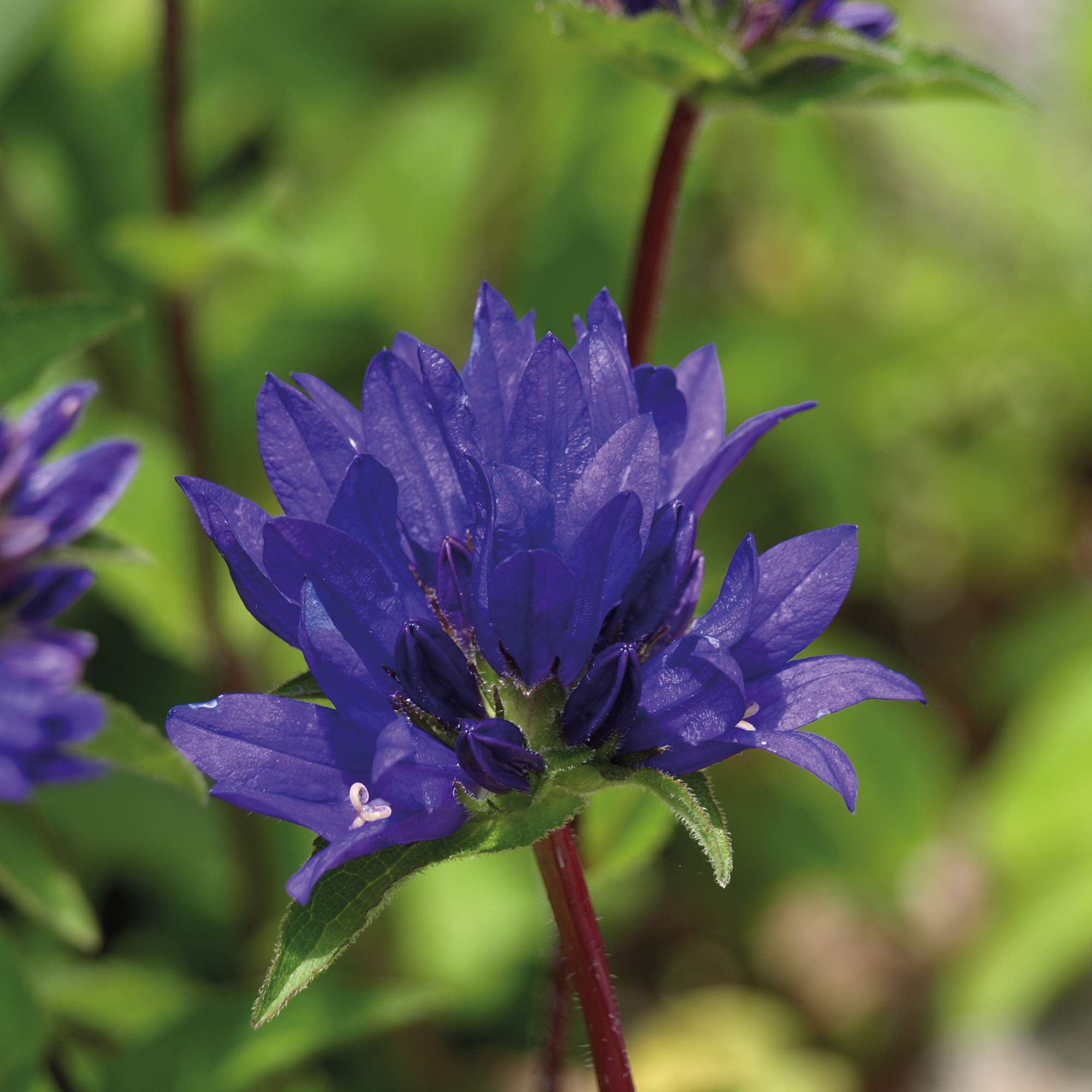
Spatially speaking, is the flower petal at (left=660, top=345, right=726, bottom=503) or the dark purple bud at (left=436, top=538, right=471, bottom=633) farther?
the flower petal at (left=660, top=345, right=726, bottom=503)

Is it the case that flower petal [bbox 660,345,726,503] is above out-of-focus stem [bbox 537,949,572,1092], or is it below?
above

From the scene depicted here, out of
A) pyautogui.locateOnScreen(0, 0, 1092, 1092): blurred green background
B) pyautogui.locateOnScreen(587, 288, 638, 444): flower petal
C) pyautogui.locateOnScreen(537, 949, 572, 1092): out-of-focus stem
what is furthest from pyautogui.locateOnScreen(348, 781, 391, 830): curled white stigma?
pyautogui.locateOnScreen(0, 0, 1092, 1092): blurred green background

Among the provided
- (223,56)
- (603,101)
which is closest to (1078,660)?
(603,101)

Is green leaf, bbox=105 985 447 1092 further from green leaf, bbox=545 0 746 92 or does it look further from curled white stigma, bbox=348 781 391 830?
green leaf, bbox=545 0 746 92

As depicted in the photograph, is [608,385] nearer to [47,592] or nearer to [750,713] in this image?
[750,713]

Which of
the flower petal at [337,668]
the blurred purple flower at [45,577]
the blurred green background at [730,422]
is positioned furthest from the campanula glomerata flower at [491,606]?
the blurred green background at [730,422]

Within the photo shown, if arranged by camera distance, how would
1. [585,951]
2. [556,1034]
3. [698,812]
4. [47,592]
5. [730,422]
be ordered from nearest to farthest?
[698,812] → [585,951] → [47,592] → [556,1034] → [730,422]

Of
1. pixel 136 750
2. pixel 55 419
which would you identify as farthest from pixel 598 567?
pixel 55 419
